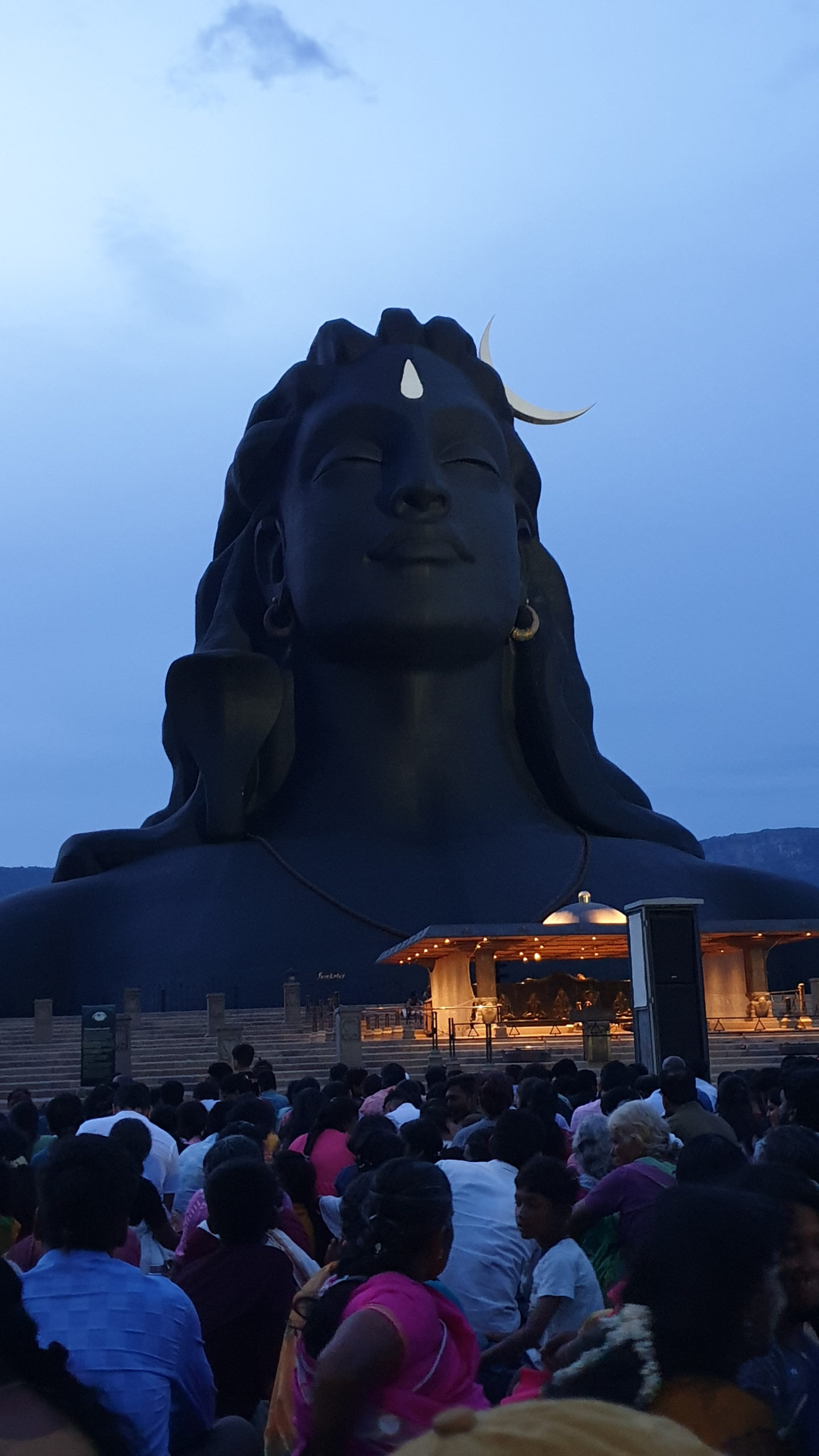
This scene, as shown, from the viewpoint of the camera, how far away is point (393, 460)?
27.0 meters

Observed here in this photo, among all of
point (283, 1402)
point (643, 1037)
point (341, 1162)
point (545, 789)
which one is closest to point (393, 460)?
point (545, 789)

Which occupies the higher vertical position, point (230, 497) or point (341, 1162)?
point (230, 497)

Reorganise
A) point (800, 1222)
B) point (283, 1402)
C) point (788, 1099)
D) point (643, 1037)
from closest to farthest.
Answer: point (800, 1222), point (283, 1402), point (788, 1099), point (643, 1037)

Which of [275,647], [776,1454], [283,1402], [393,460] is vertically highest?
[393,460]

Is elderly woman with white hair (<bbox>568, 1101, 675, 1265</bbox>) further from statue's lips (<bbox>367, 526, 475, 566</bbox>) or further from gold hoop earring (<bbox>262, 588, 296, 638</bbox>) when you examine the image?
gold hoop earring (<bbox>262, 588, 296, 638</bbox>)

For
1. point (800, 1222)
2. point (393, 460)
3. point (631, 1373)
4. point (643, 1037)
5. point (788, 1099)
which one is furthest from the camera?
point (393, 460)

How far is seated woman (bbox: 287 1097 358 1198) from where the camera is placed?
6.23 meters

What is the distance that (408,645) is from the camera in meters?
27.2

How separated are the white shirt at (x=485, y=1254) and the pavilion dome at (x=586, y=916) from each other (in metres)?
18.2

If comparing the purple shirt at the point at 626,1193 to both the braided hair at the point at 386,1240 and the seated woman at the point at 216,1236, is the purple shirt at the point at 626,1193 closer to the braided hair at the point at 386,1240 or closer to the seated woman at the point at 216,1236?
the seated woman at the point at 216,1236

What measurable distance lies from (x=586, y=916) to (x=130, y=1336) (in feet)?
66.1

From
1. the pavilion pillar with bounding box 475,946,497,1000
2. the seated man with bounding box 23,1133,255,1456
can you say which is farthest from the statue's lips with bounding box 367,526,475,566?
the seated man with bounding box 23,1133,255,1456

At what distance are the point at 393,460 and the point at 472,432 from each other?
1.71 meters

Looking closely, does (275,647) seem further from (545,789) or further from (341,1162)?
(341,1162)
